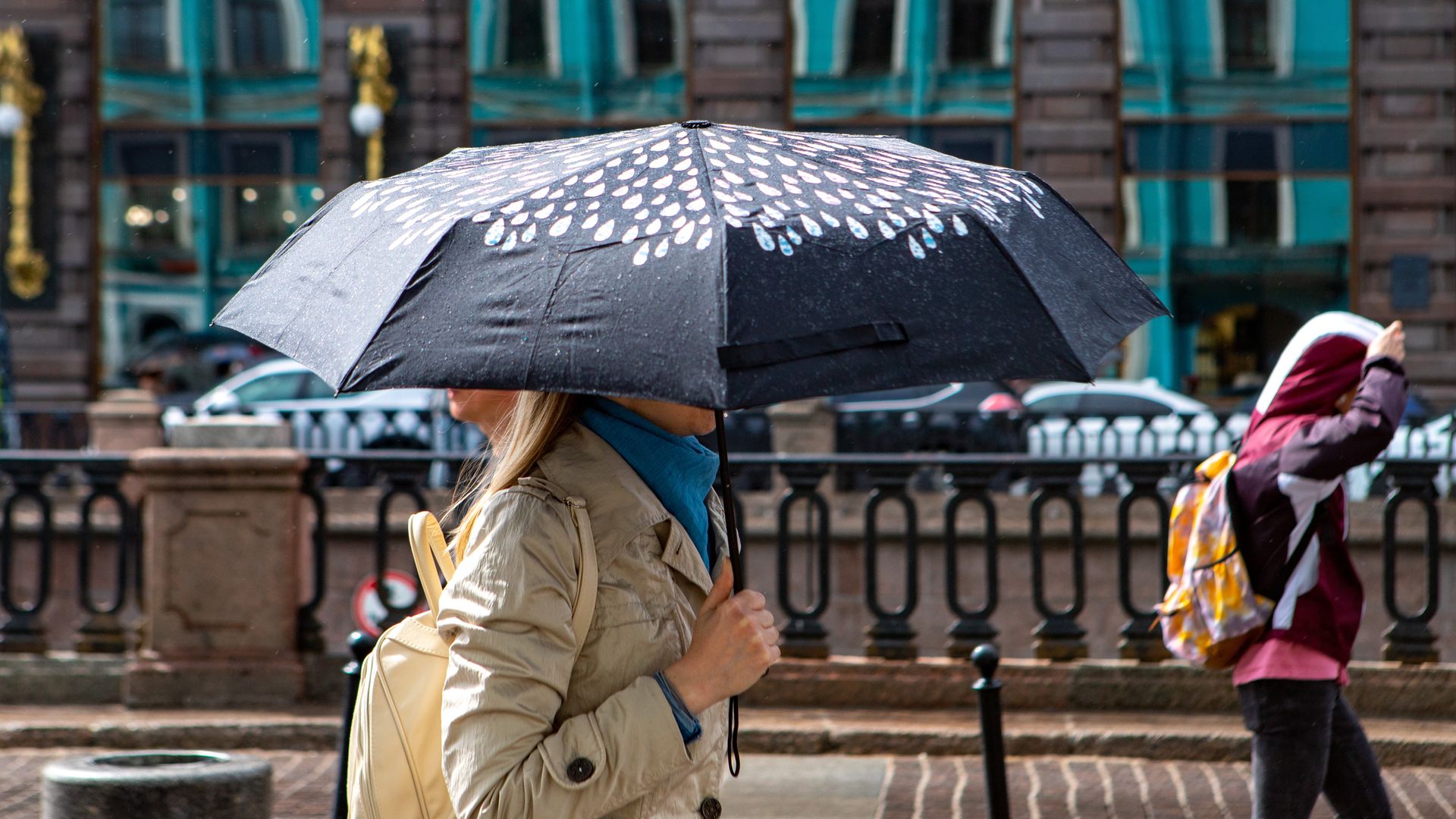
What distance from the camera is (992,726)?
14.9 feet

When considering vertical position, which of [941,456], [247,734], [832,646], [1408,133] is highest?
[1408,133]

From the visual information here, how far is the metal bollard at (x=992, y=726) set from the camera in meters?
4.54

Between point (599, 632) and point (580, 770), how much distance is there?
0.63 feet

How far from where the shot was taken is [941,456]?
817 centimetres

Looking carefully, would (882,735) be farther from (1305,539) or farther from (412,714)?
(412,714)

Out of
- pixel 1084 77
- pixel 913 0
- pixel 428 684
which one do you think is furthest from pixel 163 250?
pixel 428 684

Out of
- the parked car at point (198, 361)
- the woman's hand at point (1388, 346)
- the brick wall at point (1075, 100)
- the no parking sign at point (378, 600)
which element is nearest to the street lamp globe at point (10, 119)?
the parked car at point (198, 361)

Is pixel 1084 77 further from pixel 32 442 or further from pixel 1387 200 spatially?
pixel 32 442

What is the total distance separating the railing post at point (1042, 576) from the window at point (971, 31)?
47.2 feet

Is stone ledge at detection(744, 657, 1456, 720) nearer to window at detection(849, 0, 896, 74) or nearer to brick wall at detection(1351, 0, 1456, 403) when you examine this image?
brick wall at detection(1351, 0, 1456, 403)

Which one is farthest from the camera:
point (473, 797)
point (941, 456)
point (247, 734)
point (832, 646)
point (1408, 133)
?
point (1408, 133)

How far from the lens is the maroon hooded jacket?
440 centimetres

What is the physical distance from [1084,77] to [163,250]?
13.1m

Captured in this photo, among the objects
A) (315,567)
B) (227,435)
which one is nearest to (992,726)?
(315,567)
